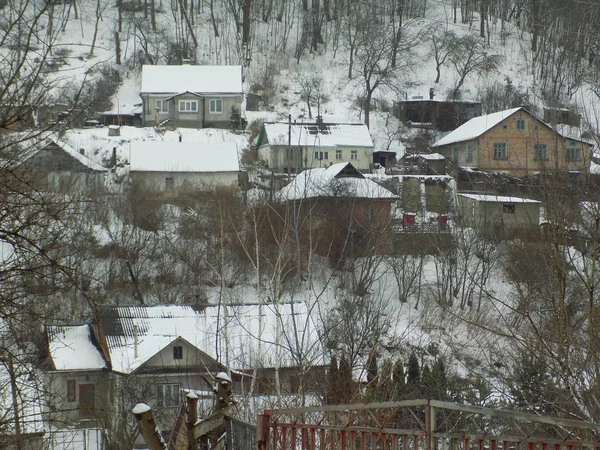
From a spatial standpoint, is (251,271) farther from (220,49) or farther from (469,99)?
(220,49)

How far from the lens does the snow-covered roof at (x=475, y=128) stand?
42.3 m

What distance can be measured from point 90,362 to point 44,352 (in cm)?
143

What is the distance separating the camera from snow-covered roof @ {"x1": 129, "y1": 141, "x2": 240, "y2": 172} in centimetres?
3691

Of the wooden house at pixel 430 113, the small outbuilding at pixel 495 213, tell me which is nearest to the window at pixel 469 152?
the small outbuilding at pixel 495 213

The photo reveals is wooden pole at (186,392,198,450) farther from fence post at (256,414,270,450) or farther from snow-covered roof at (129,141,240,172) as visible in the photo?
snow-covered roof at (129,141,240,172)

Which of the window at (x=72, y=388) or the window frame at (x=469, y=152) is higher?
the window frame at (x=469, y=152)

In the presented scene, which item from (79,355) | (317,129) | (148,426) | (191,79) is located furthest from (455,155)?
(148,426)

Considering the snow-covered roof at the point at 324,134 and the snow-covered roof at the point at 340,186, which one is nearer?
the snow-covered roof at the point at 340,186

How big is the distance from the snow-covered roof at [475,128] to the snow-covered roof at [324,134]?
4.84 metres

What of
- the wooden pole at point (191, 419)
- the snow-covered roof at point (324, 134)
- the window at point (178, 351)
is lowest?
the window at point (178, 351)

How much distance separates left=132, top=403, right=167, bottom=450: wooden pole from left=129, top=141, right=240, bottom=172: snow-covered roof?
32.4 metres

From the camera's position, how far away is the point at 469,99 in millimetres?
54688

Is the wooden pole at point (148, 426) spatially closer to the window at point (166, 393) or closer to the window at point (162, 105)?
the window at point (166, 393)

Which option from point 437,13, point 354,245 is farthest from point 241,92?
point 437,13
